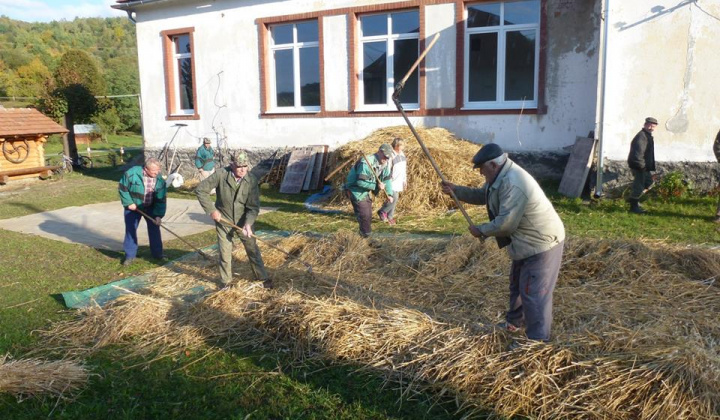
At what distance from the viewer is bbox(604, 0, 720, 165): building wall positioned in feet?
34.4

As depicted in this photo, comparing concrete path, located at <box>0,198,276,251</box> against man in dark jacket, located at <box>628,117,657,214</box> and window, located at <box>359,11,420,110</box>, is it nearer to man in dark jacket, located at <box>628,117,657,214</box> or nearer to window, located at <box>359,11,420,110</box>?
window, located at <box>359,11,420,110</box>

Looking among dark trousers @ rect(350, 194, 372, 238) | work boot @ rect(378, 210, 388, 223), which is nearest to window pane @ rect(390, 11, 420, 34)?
work boot @ rect(378, 210, 388, 223)

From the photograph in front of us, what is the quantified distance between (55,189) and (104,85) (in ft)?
85.8

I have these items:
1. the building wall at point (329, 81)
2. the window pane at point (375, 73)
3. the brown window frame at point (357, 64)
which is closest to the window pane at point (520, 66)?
the brown window frame at point (357, 64)

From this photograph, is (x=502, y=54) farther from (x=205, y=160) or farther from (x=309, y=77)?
(x=205, y=160)

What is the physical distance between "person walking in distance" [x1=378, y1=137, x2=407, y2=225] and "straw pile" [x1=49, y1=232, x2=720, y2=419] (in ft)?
6.92

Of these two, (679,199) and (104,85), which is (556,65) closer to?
(679,199)

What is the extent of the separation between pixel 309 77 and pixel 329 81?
3.35 ft

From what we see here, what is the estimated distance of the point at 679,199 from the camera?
1061 cm

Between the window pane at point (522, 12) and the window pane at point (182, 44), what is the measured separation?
953cm

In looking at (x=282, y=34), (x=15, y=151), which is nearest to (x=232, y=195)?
(x=282, y=34)

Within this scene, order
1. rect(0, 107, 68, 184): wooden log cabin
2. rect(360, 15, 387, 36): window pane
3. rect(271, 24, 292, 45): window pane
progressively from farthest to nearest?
1. rect(0, 107, 68, 184): wooden log cabin
2. rect(271, 24, 292, 45): window pane
3. rect(360, 15, 387, 36): window pane

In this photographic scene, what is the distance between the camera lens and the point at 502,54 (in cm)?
1349

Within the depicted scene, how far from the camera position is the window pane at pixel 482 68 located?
1360cm
